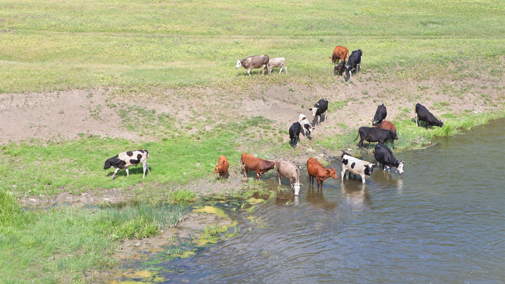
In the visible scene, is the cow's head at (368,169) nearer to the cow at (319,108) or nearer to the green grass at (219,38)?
the cow at (319,108)

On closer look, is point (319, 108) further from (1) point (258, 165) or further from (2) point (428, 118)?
(1) point (258, 165)

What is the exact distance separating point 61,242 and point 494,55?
114 ft

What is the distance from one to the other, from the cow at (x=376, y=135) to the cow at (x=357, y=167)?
3.90 meters

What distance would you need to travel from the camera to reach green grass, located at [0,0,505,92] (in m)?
29.8

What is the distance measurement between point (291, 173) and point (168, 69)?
56.8 ft

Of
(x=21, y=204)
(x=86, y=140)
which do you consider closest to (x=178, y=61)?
(x=86, y=140)

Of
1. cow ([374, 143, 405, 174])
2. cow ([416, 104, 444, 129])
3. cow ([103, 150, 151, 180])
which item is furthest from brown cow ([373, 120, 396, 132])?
cow ([103, 150, 151, 180])

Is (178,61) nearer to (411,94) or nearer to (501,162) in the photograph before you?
(411,94)

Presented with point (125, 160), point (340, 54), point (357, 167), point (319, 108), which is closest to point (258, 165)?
point (357, 167)

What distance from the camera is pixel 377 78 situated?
3050 centimetres

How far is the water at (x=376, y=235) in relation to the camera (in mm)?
11641

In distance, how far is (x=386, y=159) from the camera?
19328 millimetres

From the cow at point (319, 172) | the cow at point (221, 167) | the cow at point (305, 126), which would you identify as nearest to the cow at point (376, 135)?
the cow at point (305, 126)

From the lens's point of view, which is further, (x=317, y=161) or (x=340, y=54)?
(x=340, y=54)
